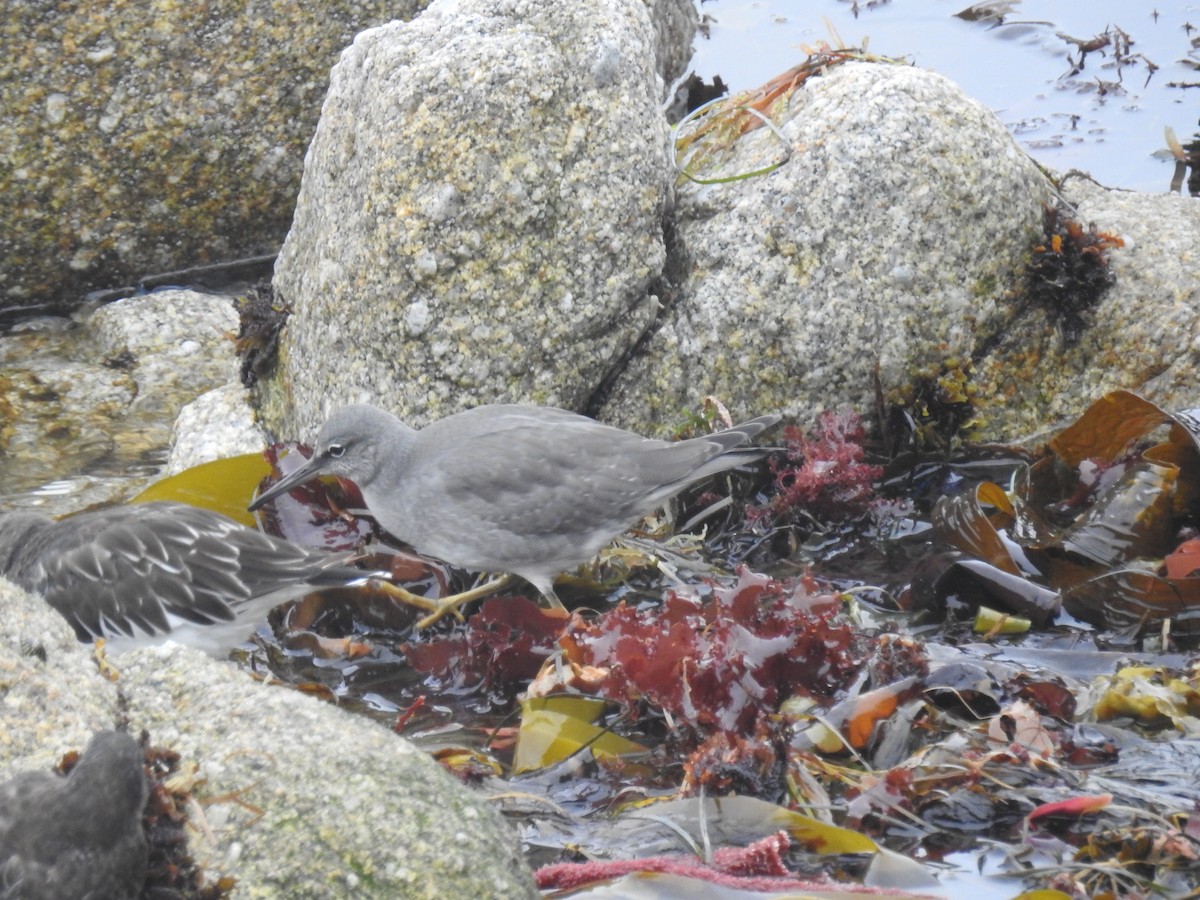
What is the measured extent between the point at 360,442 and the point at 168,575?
82 cm

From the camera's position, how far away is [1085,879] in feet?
9.39

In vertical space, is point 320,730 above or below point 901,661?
above

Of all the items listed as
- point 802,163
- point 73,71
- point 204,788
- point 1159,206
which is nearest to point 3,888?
point 204,788

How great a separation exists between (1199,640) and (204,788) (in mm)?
2942

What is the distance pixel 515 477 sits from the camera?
15.7ft

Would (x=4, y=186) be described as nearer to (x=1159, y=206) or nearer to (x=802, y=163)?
(x=802, y=163)

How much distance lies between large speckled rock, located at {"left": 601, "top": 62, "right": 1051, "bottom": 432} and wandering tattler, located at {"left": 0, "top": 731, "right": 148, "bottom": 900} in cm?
330

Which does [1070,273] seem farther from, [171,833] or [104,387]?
[104,387]

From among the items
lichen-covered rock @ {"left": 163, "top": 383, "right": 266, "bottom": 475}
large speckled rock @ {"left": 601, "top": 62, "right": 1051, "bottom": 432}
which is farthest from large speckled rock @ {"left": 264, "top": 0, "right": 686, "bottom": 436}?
lichen-covered rock @ {"left": 163, "top": 383, "right": 266, "bottom": 475}

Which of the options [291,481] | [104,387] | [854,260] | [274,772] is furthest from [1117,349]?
[104,387]

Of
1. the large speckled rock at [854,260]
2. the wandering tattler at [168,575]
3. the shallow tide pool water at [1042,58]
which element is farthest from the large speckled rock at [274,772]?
the shallow tide pool water at [1042,58]

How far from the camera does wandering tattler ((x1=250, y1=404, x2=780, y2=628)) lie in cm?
479

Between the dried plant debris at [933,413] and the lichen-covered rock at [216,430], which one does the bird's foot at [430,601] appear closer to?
the lichen-covered rock at [216,430]

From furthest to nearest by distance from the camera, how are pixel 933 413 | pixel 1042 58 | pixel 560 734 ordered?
pixel 1042 58, pixel 933 413, pixel 560 734
